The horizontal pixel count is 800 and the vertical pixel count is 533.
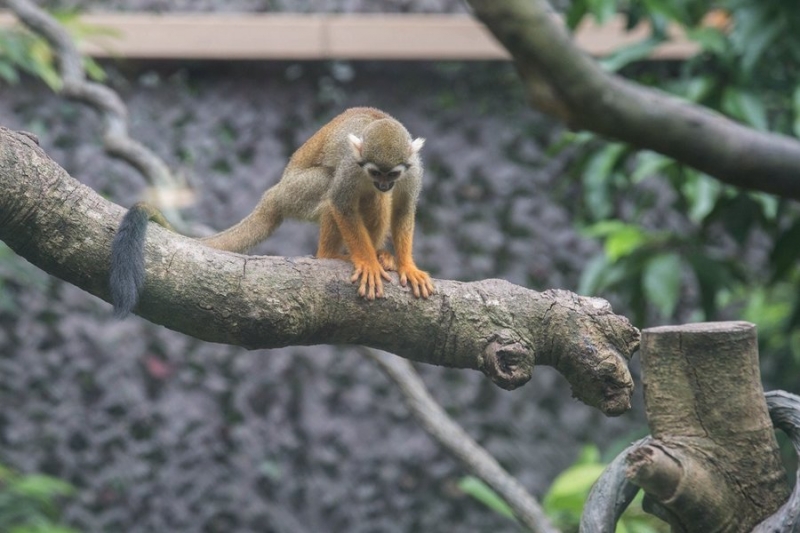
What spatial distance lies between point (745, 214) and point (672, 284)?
540 mm

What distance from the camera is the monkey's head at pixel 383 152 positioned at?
250cm

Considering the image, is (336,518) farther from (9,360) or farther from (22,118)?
(22,118)

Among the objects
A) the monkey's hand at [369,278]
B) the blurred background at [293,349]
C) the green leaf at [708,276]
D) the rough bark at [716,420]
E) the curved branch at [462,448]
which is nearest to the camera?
the rough bark at [716,420]

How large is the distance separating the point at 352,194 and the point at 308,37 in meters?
2.50

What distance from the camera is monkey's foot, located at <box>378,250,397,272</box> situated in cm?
246

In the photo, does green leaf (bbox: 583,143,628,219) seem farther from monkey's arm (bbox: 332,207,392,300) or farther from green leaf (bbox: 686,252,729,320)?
monkey's arm (bbox: 332,207,392,300)

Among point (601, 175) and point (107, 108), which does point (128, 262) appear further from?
point (601, 175)

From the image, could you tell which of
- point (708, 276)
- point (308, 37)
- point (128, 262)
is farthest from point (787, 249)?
point (128, 262)

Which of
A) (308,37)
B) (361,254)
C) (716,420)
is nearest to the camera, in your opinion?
(716,420)

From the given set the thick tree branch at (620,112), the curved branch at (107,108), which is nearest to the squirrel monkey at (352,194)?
the curved branch at (107,108)

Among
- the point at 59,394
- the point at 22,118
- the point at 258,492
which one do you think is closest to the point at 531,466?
the point at 258,492

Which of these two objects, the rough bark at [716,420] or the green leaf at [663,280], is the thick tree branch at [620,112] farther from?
the green leaf at [663,280]

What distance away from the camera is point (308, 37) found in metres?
4.79

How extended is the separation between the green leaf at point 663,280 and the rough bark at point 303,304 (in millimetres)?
1751
